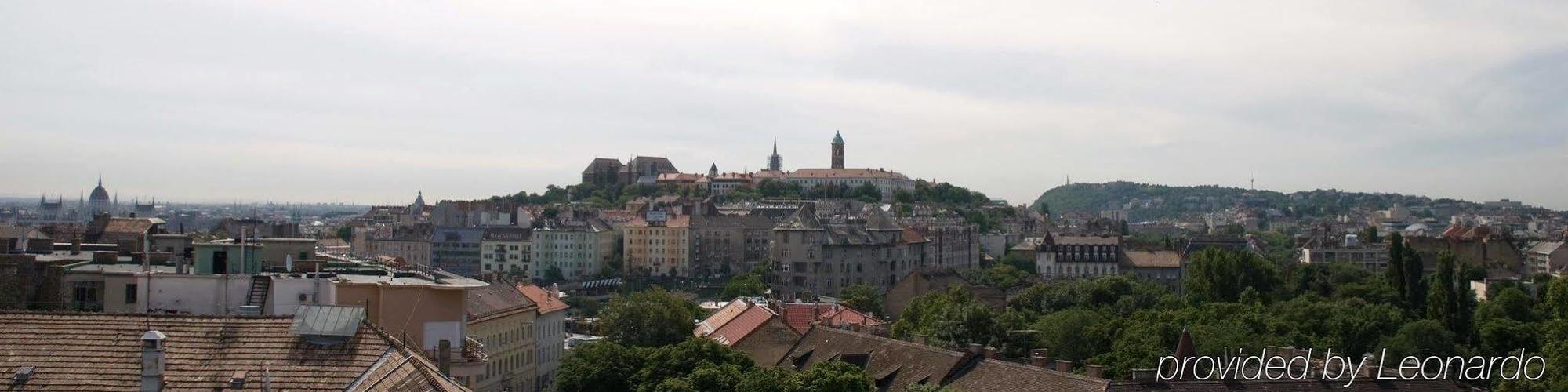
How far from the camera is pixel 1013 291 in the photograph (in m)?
113

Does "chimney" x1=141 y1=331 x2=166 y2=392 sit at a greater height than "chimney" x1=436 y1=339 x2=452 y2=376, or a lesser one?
greater

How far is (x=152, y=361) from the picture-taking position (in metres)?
18.3

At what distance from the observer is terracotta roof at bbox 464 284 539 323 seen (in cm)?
4925

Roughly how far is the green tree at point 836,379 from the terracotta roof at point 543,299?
22.7 meters

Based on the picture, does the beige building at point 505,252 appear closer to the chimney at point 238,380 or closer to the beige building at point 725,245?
the beige building at point 725,245

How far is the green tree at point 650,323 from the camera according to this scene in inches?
2451

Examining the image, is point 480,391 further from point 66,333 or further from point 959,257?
point 959,257

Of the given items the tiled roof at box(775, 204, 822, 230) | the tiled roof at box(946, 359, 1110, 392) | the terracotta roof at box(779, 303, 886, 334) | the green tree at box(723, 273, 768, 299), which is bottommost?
the green tree at box(723, 273, 768, 299)

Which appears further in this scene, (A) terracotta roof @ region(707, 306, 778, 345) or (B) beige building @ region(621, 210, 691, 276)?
(B) beige building @ region(621, 210, 691, 276)

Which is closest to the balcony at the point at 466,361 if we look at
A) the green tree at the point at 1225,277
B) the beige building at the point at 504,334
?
the beige building at the point at 504,334

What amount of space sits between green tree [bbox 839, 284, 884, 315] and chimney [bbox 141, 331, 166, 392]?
74.3 meters

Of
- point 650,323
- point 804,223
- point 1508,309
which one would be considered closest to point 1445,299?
point 1508,309

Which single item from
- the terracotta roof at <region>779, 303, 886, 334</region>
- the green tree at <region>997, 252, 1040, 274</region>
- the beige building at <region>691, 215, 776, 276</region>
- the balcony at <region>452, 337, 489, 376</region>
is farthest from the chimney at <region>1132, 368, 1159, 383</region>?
the beige building at <region>691, 215, 776, 276</region>

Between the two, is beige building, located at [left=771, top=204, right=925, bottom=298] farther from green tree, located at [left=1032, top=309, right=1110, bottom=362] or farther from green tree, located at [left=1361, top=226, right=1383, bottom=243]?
green tree, located at [left=1361, top=226, right=1383, bottom=243]
